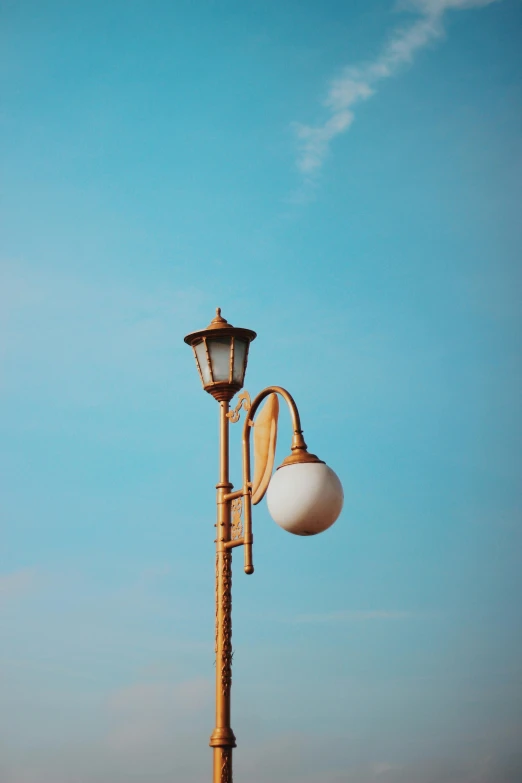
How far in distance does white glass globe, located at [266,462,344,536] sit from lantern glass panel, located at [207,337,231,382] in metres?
1.44

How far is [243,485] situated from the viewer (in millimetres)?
6934

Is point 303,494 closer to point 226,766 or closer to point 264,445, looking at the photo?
point 264,445

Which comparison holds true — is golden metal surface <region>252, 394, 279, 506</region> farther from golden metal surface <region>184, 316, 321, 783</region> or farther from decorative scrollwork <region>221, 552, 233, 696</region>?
decorative scrollwork <region>221, 552, 233, 696</region>

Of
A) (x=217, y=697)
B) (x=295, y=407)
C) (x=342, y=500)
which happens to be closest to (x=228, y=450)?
(x=295, y=407)

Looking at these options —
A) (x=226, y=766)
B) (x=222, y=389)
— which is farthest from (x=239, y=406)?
(x=226, y=766)

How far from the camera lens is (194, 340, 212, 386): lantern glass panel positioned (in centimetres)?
746

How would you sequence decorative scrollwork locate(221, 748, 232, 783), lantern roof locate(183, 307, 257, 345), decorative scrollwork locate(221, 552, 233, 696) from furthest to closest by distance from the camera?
A: lantern roof locate(183, 307, 257, 345) < decorative scrollwork locate(221, 552, 233, 696) < decorative scrollwork locate(221, 748, 232, 783)

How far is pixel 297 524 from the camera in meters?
6.10

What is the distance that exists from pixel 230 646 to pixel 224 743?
0.70 m

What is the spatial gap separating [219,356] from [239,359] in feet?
0.58

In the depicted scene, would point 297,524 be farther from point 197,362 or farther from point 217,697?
point 197,362

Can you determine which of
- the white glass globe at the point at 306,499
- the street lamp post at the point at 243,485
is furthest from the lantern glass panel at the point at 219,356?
the white glass globe at the point at 306,499

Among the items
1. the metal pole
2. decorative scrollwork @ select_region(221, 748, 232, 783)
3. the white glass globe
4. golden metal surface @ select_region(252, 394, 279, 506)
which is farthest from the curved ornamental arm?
decorative scrollwork @ select_region(221, 748, 232, 783)

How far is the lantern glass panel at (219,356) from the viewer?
7.42 metres
